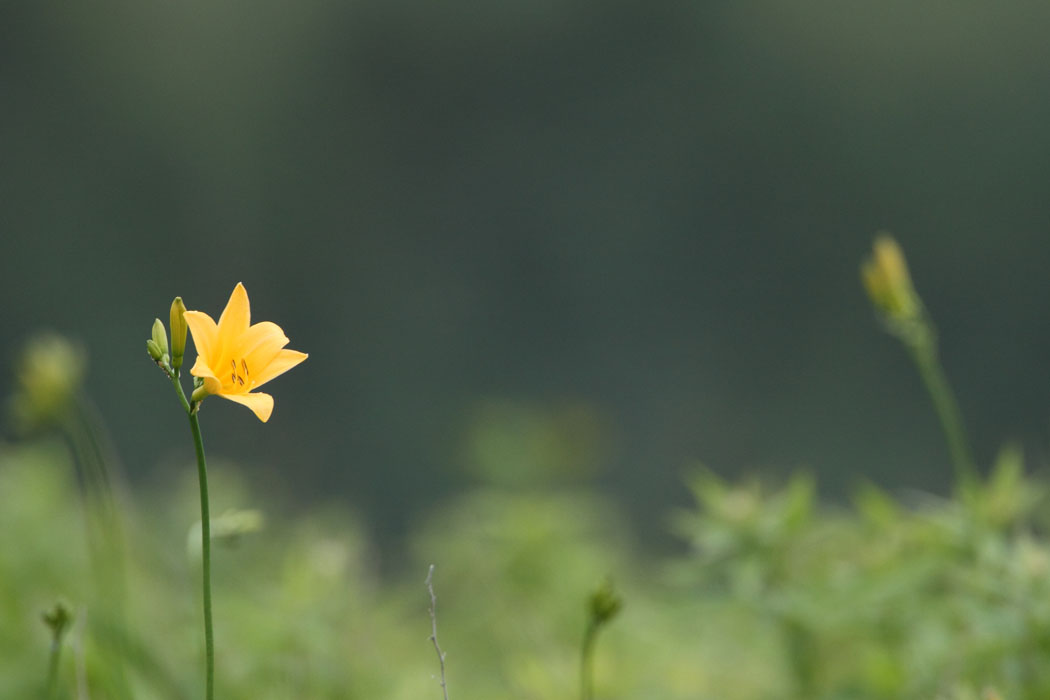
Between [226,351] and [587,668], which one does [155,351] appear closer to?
[226,351]

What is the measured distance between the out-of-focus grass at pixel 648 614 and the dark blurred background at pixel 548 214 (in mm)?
1770

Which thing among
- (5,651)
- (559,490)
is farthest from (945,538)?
(559,490)

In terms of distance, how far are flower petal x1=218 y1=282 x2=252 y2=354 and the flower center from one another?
10 millimetres

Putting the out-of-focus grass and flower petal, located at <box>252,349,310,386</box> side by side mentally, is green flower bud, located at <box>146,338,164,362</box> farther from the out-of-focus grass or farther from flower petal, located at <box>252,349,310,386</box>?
the out-of-focus grass

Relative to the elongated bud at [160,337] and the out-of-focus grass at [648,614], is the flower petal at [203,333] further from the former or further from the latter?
the out-of-focus grass at [648,614]

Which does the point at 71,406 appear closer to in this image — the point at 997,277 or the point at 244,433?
the point at 244,433

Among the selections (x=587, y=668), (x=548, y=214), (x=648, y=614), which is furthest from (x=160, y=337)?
(x=548, y=214)

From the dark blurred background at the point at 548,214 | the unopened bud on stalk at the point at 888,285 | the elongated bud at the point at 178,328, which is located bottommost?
the elongated bud at the point at 178,328

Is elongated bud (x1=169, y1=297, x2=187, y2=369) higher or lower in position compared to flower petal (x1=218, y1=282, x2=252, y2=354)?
lower

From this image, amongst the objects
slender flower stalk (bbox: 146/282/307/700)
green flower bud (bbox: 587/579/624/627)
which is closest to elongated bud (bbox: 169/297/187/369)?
slender flower stalk (bbox: 146/282/307/700)

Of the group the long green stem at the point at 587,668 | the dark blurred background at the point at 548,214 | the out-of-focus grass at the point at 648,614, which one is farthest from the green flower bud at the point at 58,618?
the dark blurred background at the point at 548,214

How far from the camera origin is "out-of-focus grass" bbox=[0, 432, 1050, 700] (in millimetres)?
768

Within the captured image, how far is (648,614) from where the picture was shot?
3.94ft

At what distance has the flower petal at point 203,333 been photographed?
54 centimetres
